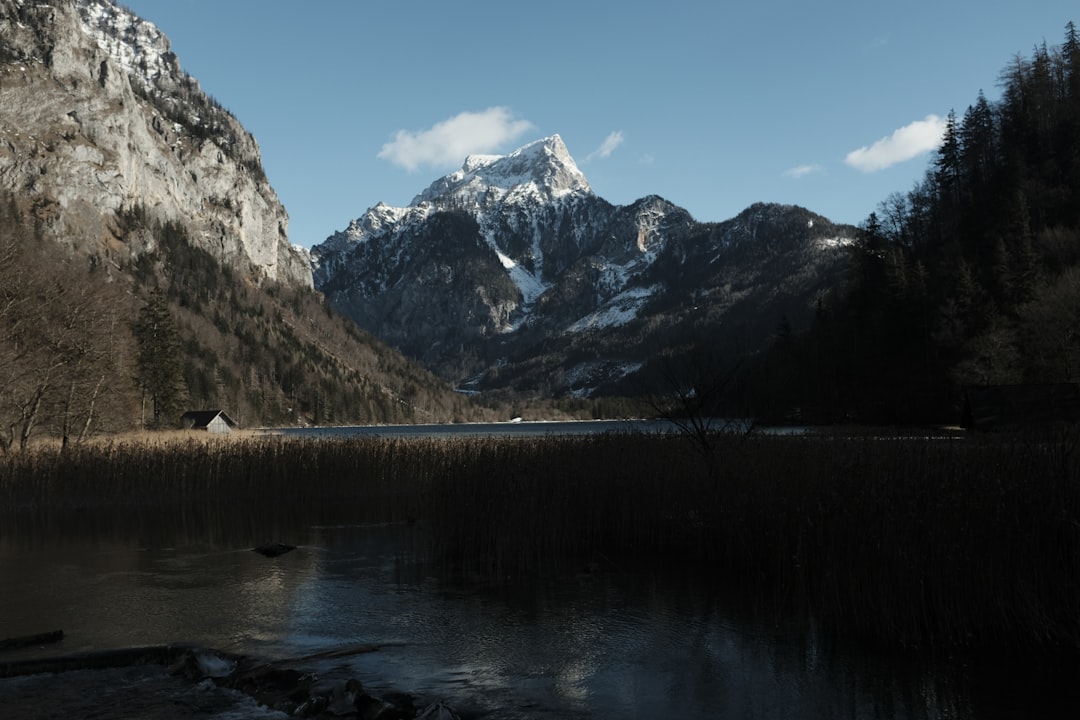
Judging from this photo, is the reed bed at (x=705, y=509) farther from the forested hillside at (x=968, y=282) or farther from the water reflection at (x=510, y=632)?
the forested hillside at (x=968, y=282)

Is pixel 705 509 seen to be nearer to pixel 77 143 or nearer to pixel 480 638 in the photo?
pixel 480 638

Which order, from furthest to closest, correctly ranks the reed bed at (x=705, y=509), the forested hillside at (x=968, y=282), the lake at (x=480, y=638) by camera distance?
the forested hillside at (x=968, y=282), the reed bed at (x=705, y=509), the lake at (x=480, y=638)

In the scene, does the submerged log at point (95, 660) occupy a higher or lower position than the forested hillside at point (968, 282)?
lower

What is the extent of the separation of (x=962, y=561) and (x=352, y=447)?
20883 mm

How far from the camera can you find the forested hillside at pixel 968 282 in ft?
173

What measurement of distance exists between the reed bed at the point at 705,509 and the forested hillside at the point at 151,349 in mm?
8317

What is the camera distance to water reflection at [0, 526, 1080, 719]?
7.73 m

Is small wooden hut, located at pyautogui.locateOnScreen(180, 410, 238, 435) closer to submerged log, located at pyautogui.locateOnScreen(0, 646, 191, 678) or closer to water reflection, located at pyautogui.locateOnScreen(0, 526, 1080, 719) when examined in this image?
water reflection, located at pyautogui.locateOnScreen(0, 526, 1080, 719)

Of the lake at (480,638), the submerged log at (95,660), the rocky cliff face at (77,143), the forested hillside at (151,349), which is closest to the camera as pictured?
the lake at (480,638)

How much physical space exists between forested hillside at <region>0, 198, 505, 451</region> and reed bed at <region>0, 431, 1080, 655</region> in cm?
832

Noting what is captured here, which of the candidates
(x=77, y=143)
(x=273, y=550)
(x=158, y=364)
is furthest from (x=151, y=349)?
(x=77, y=143)

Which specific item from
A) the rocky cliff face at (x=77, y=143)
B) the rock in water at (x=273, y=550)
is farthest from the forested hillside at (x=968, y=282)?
the rocky cliff face at (x=77, y=143)

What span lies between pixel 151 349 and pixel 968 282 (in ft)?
214

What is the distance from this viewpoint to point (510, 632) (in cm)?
1031
